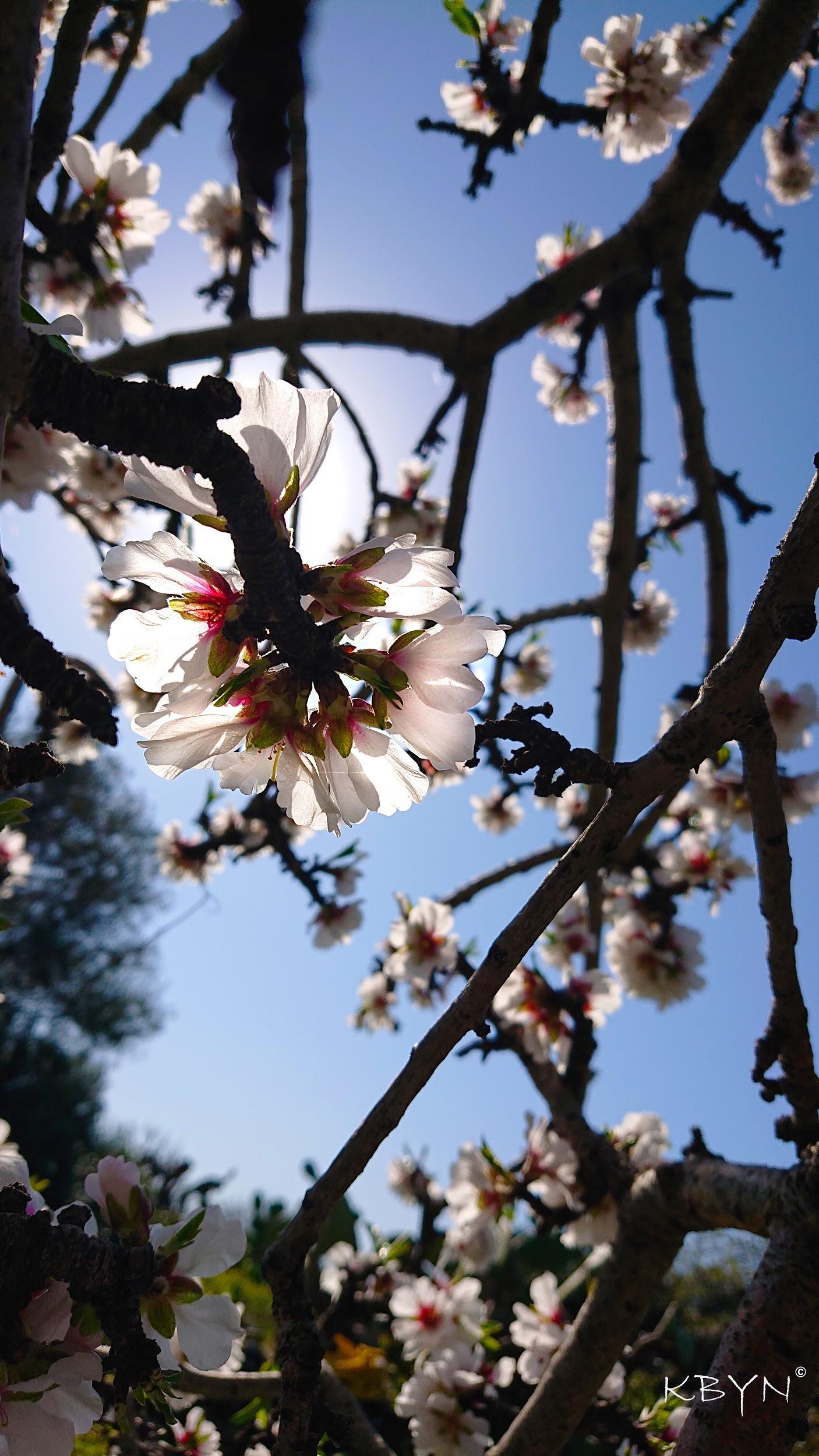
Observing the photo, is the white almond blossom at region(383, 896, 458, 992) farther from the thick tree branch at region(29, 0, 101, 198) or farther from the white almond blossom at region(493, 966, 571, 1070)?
the thick tree branch at region(29, 0, 101, 198)

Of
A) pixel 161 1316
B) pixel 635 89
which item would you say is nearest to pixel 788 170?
pixel 635 89

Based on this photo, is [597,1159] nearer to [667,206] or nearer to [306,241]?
[667,206]

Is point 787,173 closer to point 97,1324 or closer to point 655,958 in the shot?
point 655,958

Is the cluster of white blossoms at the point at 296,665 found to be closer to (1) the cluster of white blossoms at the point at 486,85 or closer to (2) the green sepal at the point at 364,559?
(2) the green sepal at the point at 364,559

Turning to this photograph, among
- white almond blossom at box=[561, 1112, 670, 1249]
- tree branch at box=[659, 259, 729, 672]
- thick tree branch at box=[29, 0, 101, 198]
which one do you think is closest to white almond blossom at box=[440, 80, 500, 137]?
tree branch at box=[659, 259, 729, 672]

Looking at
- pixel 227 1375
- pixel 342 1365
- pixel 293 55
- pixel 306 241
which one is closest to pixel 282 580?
pixel 293 55

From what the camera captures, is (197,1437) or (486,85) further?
(486,85)
